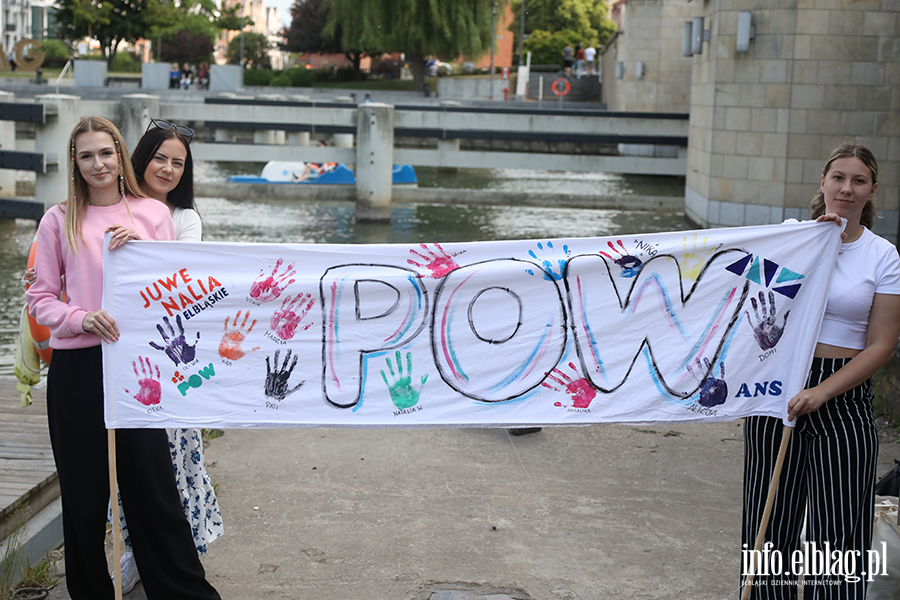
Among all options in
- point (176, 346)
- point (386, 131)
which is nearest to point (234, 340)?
point (176, 346)

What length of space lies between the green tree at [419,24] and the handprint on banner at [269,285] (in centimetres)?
3714

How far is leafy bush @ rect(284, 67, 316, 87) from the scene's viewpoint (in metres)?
52.6

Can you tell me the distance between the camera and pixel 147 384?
11.9 ft

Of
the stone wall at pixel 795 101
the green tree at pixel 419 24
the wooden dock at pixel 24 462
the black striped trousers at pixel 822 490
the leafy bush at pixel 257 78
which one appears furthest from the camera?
the leafy bush at pixel 257 78

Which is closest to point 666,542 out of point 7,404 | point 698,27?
point 7,404

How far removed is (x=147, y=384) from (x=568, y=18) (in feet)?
238

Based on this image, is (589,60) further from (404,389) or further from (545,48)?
(404,389)

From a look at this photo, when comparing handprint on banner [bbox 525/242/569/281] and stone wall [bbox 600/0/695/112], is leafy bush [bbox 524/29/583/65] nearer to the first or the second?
stone wall [bbox 600/0/695/112]

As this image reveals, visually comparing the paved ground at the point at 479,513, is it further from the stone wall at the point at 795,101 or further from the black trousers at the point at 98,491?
the stone wall at the point at 795,101

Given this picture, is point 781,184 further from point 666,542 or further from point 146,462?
point 146,462

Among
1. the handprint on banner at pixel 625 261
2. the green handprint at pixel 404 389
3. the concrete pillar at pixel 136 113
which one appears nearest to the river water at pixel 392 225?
the concrete pillar at pixel 136 113

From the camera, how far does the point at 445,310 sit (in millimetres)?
3863

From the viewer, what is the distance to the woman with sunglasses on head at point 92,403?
341cm

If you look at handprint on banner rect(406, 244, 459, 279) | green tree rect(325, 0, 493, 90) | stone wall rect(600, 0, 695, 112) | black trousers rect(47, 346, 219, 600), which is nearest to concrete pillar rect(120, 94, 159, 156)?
handprint on banner rect(406, 244, 459, 279)
